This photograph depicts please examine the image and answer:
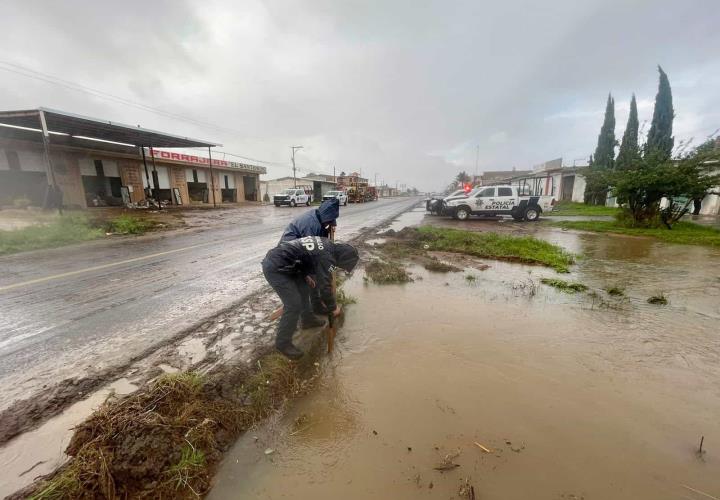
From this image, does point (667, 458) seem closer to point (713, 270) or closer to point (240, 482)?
point (240, 482)

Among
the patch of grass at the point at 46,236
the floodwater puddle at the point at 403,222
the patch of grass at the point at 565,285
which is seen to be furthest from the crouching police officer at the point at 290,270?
the floodwater puddle at the point at 403,222

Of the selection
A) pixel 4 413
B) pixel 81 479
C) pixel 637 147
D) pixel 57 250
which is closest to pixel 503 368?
pixel 81 479

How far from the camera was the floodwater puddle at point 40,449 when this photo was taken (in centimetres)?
177

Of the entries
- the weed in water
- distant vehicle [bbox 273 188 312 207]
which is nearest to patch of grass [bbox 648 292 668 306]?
the weed in water

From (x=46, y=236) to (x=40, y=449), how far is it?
32.3 ft

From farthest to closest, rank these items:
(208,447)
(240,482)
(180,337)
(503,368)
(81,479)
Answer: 1. (180,337)
2. (503,368)
3. (208,447)
4. (240,482)
5. (81,479)

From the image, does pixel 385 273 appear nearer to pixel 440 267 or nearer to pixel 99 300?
pixel 440 267

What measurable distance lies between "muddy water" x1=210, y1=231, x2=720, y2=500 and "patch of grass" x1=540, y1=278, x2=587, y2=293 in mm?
748

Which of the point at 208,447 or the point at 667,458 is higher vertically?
the point at 208,447

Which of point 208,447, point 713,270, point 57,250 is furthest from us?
point 57,250

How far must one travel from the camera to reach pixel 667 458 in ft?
6.61

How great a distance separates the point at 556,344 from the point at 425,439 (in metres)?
2.20

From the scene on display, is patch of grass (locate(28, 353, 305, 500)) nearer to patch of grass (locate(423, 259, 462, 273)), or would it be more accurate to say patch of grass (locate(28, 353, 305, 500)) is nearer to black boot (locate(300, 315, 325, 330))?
black boot (locate(300, 315, 325, 330))

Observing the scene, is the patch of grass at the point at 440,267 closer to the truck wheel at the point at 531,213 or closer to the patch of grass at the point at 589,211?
the truck wheel at the point at 531,213
